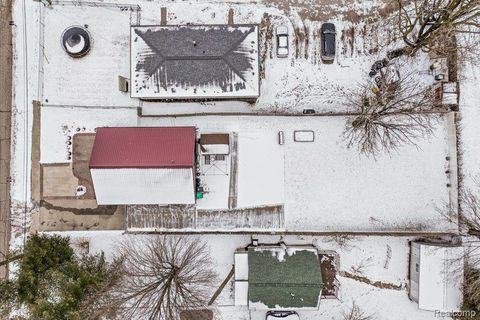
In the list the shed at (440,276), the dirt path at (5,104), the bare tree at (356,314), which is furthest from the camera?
the dirt path at (5,104)

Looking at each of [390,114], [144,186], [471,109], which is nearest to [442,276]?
[390,114]

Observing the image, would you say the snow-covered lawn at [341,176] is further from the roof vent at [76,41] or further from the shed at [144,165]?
the roof vent at [76,41]

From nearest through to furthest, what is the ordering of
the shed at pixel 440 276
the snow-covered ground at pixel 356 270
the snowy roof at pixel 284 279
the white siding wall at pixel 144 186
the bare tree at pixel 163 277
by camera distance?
the white siding wall at pixel 144 186, the bare tree at pixel 163 277, the snowy roof at pixel 284 279, the shed at pixel 440 276, the snow-covered ground at pixel 356 270

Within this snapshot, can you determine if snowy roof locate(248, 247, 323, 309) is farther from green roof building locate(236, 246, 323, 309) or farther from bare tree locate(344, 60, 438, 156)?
bare tree locate(344, 60, 438, 156)

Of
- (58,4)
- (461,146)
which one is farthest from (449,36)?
(58,4)

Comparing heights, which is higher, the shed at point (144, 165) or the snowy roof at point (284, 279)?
the shed at point (144, 165)

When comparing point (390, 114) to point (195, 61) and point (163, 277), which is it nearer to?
point (195, 61)

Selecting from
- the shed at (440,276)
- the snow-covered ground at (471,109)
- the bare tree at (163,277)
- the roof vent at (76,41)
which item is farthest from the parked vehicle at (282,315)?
the roof vent at (76,41)
